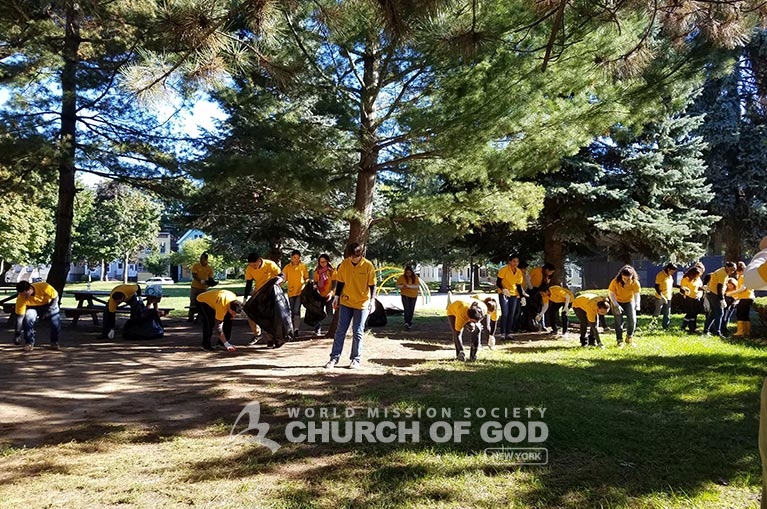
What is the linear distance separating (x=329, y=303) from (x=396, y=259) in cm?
2494

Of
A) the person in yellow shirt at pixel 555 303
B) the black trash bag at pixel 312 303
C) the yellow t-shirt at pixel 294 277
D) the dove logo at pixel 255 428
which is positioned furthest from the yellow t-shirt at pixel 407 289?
the dove logo at pixel 255 428

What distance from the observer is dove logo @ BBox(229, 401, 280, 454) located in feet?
13.7

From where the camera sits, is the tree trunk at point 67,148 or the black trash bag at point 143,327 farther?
the tree trunk at point 67,148

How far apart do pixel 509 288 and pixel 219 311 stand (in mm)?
5135

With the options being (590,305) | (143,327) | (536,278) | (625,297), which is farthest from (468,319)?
(143,327)

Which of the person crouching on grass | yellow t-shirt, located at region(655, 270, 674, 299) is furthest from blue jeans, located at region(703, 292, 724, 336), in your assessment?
the person crouching on grass

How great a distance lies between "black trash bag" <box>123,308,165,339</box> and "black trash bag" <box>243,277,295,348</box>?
2603 mm

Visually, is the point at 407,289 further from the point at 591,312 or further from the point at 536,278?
the point at 591,312

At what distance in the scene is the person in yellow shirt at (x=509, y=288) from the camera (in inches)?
392

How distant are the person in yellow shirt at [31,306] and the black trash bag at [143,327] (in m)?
1.49

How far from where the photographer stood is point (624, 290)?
9.18m

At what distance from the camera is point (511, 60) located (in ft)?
23.7

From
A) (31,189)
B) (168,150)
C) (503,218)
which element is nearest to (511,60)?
(503,218)

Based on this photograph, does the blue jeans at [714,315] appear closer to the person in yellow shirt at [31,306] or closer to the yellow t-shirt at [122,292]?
the yellow t-shirt at [122,292]
